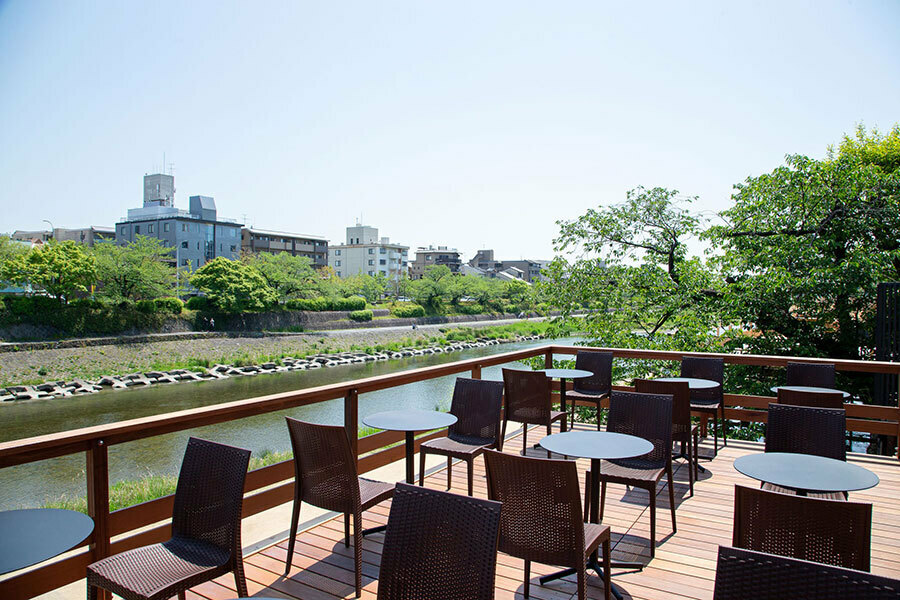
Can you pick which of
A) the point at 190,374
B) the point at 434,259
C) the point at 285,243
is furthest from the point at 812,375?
the point at 434,259

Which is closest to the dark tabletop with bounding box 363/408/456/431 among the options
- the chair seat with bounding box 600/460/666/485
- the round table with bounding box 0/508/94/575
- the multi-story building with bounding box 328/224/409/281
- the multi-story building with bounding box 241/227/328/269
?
the chair seat with bounding box 600/460/666/485

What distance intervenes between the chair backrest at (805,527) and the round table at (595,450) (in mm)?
811

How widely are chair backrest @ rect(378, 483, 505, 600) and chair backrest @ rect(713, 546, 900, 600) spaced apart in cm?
69

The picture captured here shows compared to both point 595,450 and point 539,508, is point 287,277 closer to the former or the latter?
point 595,450

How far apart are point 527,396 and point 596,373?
1.55 metres

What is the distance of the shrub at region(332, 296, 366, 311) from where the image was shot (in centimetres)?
4384

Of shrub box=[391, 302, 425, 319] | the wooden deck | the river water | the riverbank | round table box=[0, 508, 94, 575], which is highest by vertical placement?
round table box=[0, 508, 94, 575]

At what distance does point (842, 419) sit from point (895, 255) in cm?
790

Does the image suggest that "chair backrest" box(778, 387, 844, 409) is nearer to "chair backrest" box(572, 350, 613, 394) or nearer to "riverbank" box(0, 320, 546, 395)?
"chair backrest" box(572, 350, 613, 394)

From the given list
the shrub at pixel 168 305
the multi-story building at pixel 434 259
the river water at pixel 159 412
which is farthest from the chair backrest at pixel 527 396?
the multi-story building at pixel 434 259

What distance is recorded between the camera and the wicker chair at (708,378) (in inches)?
219

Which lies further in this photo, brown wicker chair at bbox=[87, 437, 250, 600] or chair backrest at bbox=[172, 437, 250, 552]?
chair backrest at bbox=[172, 437, 250, 552]

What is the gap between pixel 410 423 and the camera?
370 cm

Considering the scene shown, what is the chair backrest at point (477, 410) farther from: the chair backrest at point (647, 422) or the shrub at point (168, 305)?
the shrub at point (168, 305)
